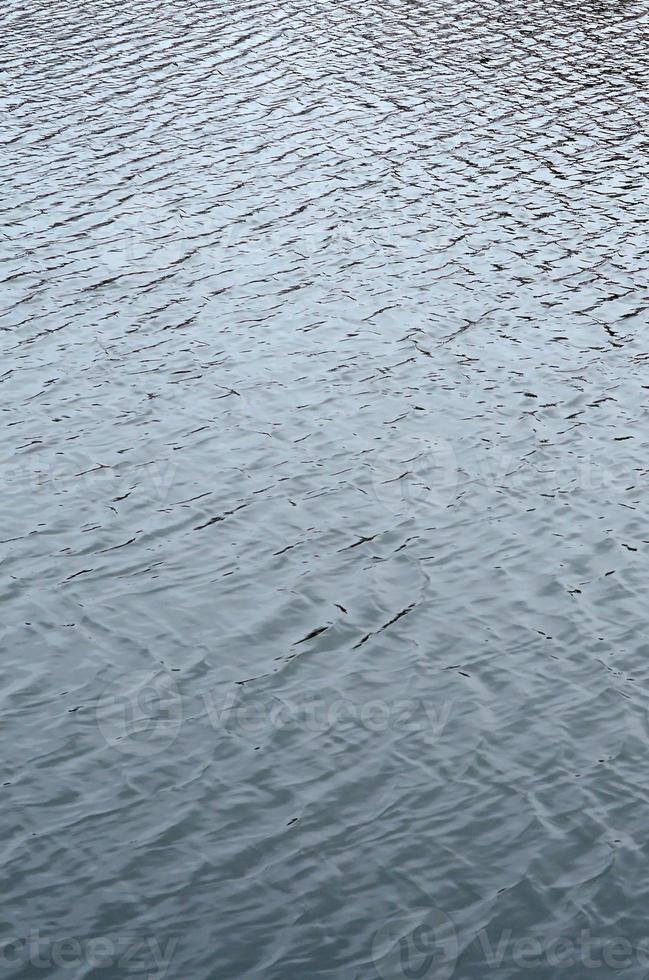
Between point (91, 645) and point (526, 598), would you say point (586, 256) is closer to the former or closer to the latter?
point (526, 598)

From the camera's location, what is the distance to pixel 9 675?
89.8 feet

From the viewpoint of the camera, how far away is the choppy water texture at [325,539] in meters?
22.2

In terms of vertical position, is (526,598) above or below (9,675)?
below

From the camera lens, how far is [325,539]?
32.3m

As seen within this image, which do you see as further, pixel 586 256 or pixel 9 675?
pixel 586 256

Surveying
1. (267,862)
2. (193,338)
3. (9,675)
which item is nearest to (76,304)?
(193,338)

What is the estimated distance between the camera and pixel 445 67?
2813 inches

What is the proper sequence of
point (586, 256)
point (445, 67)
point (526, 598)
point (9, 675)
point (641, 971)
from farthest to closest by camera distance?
point (445, 67), point (586, 256), point (526, 598), point (9, 675), point (641, 971)

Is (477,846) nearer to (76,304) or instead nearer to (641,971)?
(641,971)

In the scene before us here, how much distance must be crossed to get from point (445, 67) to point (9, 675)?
A: 53978 mm

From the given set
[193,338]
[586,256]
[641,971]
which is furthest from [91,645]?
[586,256]

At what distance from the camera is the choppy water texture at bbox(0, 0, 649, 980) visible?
72.7ft

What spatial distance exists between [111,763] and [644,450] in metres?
18.4

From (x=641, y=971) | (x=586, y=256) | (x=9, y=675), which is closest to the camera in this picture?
(x=641, y=971)
